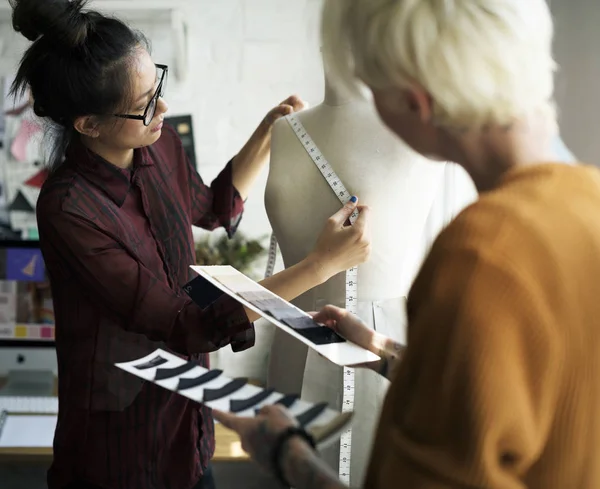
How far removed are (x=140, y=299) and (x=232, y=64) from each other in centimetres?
164

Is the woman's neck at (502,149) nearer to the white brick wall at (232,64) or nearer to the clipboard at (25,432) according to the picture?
the clipboard at (25,432)

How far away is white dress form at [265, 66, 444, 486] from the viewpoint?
1.45 metres

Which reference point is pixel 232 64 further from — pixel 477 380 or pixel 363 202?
pixel 477 380

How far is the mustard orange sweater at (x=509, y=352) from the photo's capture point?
61 cm

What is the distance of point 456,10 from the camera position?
67 cm

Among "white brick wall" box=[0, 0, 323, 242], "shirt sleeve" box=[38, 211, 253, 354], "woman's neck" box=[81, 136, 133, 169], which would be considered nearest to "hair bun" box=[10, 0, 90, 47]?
"woman's neck" box=[81, 136, 133, 169]

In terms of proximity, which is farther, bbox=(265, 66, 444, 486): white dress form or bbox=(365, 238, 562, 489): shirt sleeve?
bbox=(265, 66, 444, 486): white dress form

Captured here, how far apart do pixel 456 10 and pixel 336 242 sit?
27.8 inches

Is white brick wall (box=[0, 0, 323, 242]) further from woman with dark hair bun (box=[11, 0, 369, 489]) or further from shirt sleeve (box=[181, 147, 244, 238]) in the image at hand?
woman with dark hair bun (box=[11, 0, 369, 489])

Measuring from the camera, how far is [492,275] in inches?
24.3

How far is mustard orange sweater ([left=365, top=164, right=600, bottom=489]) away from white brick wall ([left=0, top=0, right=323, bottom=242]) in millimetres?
2239

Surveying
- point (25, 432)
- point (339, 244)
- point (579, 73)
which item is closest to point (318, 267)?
point (339, 244)

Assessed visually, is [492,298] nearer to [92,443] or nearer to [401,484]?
[401,484]

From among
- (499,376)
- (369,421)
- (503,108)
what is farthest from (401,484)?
(369,421)
